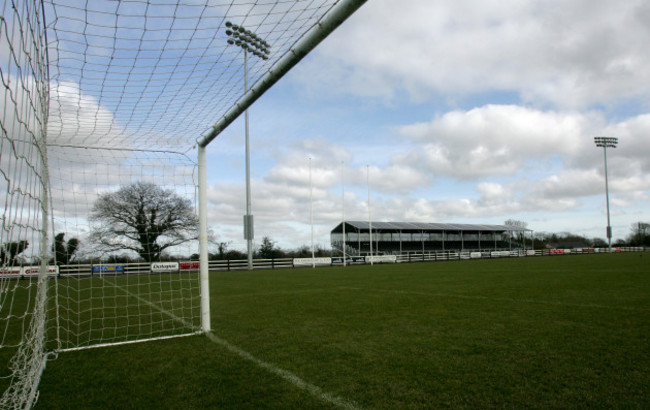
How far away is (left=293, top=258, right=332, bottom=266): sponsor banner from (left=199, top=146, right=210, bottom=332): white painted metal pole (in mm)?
25221

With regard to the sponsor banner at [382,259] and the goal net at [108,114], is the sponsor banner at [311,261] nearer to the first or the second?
the sponsor banner at [382,259]

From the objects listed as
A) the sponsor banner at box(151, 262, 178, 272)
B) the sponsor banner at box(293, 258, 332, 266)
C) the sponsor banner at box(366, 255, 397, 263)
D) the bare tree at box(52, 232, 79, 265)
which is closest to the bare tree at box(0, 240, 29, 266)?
the bare tree at box(52, 232, 79, 265)

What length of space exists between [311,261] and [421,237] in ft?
88.2

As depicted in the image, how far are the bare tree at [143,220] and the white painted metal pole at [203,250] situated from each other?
1919 millimetres

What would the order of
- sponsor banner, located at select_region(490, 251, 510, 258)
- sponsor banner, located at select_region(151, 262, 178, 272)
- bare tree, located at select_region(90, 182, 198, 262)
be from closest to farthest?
bare tree, located at select_region(90, 182, 198, 262) → sponsor banner, located at select_region(151, 262, 178, 272) → sponsor banner, located at select_region(490, 251, 510, 258)

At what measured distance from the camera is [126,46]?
4211 millimetres

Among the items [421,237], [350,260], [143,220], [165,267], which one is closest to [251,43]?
[143,220]

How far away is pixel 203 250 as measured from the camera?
240 inches

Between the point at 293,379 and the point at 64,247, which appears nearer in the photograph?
the point at 293,379

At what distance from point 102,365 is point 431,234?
54141 mm

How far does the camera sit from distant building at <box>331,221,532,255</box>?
165 feet

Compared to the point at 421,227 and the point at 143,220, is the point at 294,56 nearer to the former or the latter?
the point at 143,220

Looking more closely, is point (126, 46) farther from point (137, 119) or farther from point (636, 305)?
point (636, 305)

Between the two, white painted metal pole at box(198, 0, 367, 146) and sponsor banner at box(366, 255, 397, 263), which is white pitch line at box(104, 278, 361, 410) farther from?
sponsor banner at box(366, 255, 397, 263)
